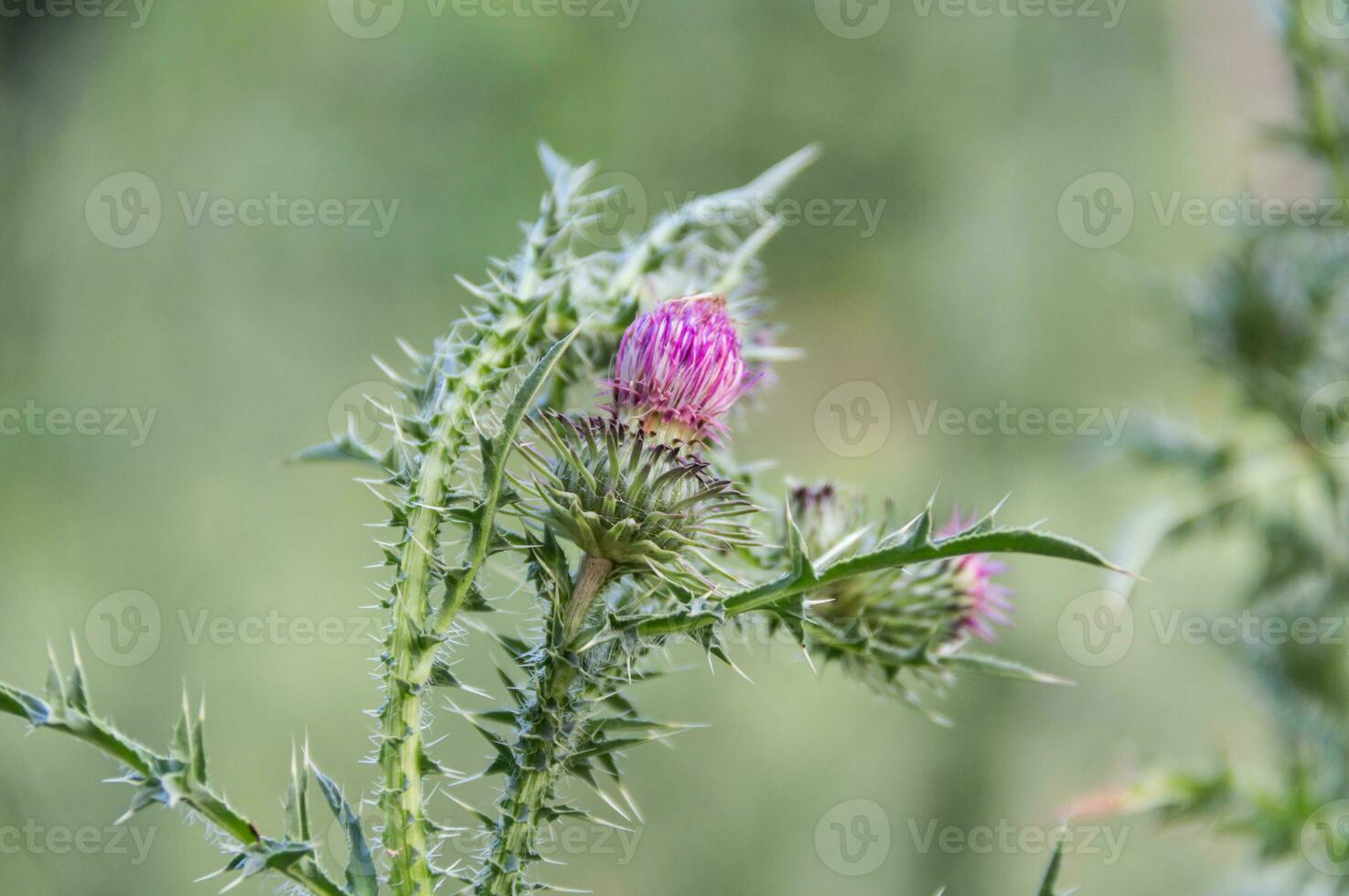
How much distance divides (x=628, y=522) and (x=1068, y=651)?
5090 mm

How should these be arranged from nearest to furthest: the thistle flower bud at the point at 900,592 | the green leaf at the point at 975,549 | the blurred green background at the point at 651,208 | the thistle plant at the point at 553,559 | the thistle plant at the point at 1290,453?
1. the green leaf at the point at 975,549
2. the thistle plant at the point at 553,559
3. the thistle flower bud at the point at 900,592
4. the thistle plant at the point at 1290,453
5. the blurred green background at the point at 651,208

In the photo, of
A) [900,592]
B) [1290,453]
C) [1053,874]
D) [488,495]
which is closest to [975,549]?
[1053,874]

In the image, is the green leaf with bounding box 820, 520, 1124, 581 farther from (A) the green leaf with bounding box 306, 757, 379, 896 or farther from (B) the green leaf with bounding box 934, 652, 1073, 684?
(A) the green leaf with bounding box 306, 757, 379, 896

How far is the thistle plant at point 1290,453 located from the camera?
263 centimetres

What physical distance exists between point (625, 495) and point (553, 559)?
0.10 m

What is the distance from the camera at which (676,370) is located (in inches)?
47.1

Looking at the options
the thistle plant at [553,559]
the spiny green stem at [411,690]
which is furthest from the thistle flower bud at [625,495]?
the spiny green stem at [411,690]

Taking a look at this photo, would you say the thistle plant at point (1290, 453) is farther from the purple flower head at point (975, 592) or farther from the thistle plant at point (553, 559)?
the thistle plant at point (553, 559)

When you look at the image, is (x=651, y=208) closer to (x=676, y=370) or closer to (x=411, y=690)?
(x=676, y=370)

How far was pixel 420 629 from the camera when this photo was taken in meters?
1.08

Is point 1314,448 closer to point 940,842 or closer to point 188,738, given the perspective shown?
point 188,738

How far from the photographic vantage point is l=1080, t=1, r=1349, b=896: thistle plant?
8.63 ft

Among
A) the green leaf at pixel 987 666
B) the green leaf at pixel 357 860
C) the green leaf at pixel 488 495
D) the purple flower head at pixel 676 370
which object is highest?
the purple flower head at pixel 676 370

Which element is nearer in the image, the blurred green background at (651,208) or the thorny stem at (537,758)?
the thorny stem at (537,758)
